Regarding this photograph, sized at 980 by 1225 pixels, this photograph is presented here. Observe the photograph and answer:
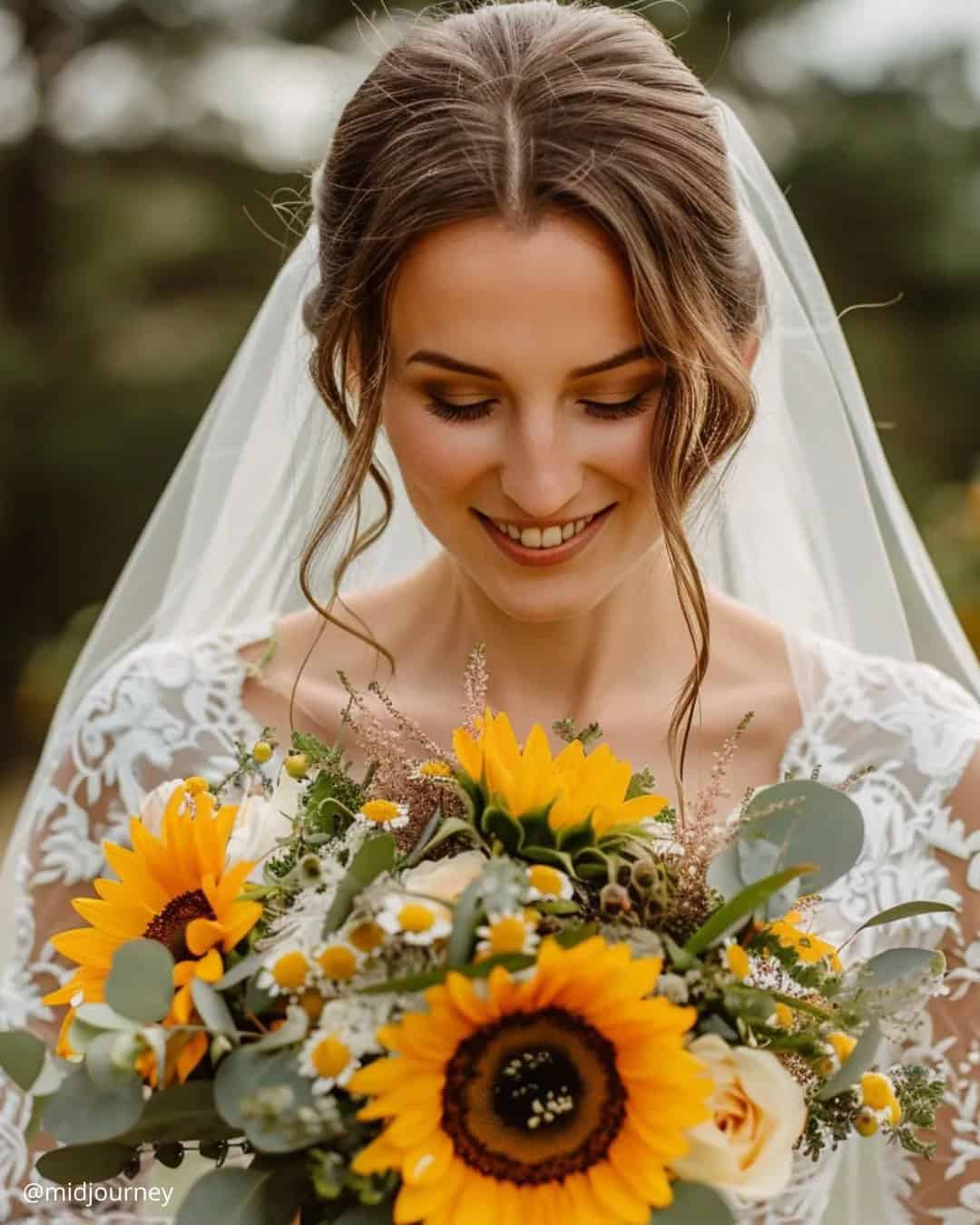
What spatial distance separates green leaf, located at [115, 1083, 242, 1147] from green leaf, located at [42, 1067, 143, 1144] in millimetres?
18

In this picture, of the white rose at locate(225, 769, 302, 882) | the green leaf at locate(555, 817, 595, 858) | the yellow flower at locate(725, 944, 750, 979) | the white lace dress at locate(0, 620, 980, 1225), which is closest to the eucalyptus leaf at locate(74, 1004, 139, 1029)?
the white rose at locate(225, 769, 302, 882)

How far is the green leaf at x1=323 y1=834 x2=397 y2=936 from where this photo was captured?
5.46ft

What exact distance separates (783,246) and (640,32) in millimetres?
535

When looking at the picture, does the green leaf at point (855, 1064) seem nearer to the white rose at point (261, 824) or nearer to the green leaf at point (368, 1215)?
the green leaf at point (368, 1215)

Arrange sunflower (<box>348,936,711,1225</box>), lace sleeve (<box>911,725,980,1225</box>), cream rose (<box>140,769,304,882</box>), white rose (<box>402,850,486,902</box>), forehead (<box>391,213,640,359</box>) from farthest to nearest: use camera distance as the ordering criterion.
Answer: lace sleeve (<box>911,725,980,1225</box>), forehead (<box>391,213,640,359</box>), cream rose (<box>140,769,304,882</box>), white rose (<box>402,850,486,902</box>), sunflower (<box>348,936,711,1225</box>)

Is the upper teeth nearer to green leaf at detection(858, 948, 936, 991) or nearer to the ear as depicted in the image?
the ear

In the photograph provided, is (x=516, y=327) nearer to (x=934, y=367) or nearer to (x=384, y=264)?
(x=384, y=264)

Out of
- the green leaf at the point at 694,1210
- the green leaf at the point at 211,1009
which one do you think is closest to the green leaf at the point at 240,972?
the green leaf at the point at 211,1009

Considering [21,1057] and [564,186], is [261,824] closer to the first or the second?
[21,1057]

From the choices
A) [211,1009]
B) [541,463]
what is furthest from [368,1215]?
[541,463]

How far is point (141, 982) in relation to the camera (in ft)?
5.44

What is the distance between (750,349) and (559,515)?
0.53m

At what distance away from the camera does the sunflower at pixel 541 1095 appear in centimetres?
154

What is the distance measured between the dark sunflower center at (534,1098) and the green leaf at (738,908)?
158 mm
